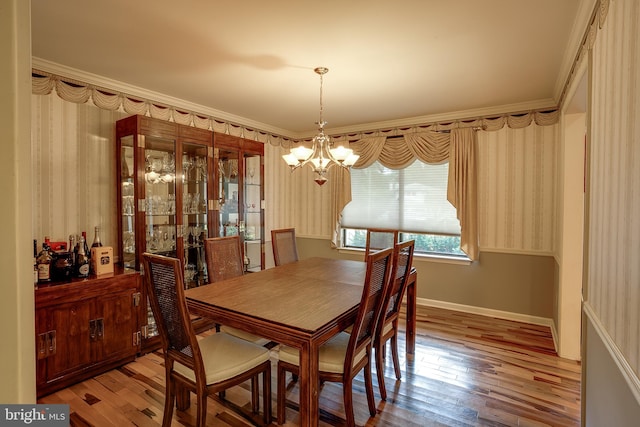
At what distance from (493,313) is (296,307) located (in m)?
3.03

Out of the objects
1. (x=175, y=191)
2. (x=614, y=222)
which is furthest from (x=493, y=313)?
(x=175, y=191)

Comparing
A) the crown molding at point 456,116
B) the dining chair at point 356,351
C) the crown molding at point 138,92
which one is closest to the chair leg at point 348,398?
the dining chair at point 356,351

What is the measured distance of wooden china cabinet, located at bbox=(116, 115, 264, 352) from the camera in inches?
114

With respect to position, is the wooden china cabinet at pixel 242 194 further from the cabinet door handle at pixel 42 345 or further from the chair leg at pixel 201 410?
the chair leg at pixel 201 410

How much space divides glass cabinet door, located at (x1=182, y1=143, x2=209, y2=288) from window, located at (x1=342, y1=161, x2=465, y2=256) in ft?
7.10

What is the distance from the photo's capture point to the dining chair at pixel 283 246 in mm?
3207

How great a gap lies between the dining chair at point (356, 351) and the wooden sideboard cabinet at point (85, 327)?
1549mm

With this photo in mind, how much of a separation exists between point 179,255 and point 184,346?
158cm

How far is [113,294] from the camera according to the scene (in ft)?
8.60

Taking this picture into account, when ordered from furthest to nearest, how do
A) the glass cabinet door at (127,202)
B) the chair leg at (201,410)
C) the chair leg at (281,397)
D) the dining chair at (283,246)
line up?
the dining chair at (283,246) < the glass cabinet door at (127,202) < the chair leg at (281,397) < the chair leg at (201,410)

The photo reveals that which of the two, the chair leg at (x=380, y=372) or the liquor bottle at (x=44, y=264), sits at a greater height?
the liquor bottle at (x=44, y=264)

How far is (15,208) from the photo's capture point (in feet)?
1.78

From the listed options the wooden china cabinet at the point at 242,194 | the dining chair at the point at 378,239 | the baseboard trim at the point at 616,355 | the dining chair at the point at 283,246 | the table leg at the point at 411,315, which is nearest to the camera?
the baseboard trim at the point at 616,355

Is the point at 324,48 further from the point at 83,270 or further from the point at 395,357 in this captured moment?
the point at 83,270
